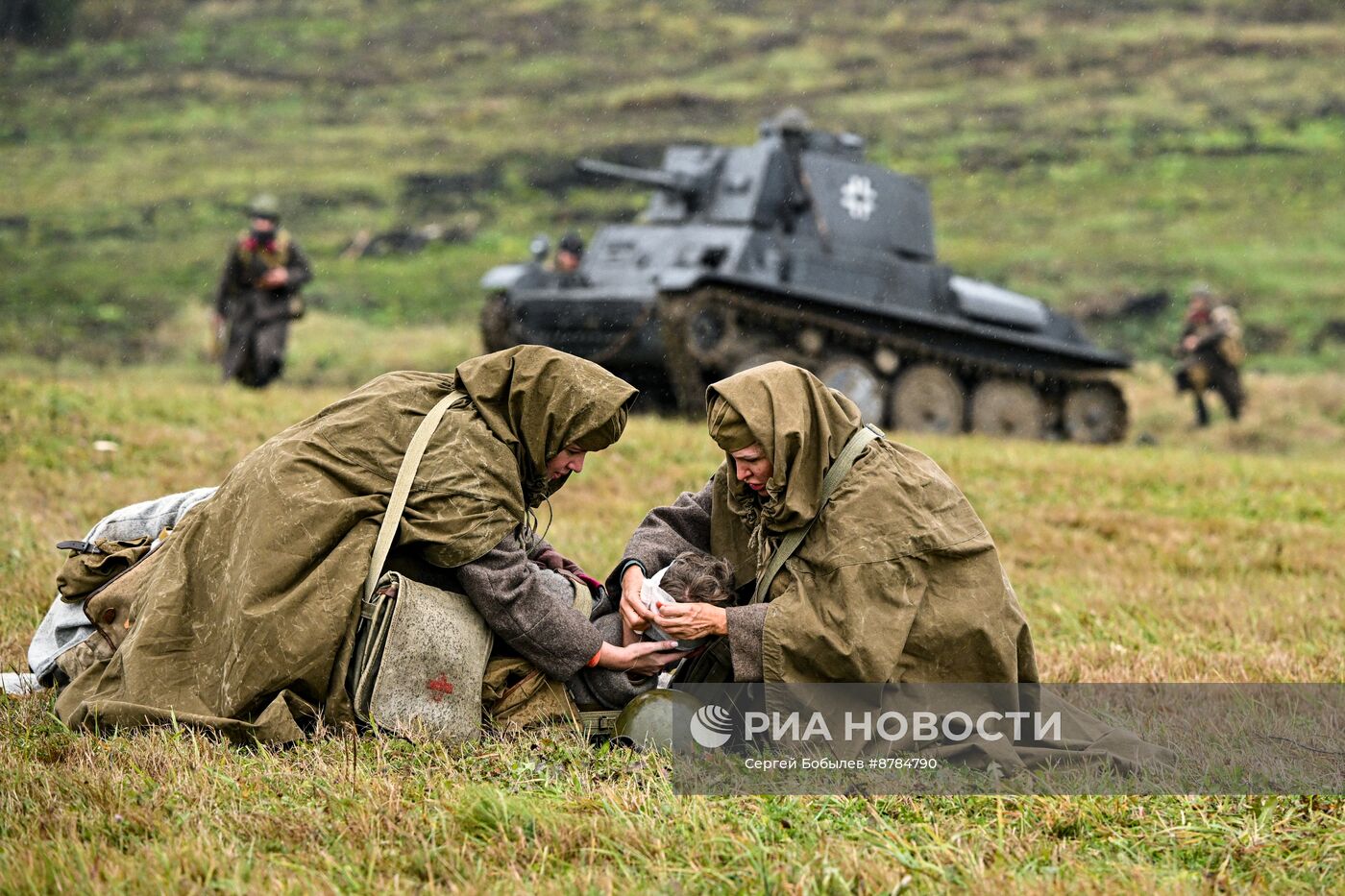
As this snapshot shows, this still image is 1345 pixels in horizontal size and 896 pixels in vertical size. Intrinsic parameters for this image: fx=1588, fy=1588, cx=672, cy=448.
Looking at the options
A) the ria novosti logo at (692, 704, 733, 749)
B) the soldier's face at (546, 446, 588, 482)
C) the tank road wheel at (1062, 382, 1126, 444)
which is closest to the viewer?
the ria novosti logo at (692, 704, 733, 749)

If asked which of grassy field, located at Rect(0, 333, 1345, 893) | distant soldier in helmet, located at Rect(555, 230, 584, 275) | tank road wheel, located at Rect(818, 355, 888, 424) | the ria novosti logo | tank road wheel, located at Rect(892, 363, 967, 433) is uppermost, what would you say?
grassy field, located at Rect(0, 333, 1345, 893)

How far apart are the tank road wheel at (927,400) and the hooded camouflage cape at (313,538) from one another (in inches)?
500

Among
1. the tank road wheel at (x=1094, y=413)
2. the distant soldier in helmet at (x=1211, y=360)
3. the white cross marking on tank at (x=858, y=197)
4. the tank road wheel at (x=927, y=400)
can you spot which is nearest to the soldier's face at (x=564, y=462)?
the tank road wheel at (x=927, y=400)

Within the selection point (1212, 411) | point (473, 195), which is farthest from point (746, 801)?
point (473, 195)

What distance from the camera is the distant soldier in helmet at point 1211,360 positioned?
19.4 meters

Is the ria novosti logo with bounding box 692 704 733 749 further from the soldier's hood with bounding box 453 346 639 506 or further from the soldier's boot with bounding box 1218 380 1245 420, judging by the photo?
the soldier's boot with bounding box 1218 380 1245 420

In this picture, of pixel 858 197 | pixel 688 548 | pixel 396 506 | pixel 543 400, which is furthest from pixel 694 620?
pixel 858 197

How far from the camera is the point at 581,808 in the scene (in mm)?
4426

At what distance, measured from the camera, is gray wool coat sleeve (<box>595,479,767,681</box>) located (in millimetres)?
5090

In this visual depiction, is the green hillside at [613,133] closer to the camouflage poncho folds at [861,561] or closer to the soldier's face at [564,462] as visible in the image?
the soldier's face at [564,462]

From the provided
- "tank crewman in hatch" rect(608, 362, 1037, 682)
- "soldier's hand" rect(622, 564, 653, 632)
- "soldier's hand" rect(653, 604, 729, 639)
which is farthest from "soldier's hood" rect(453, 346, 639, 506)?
"soldier's hand" rect(653, 604, 729, 639)

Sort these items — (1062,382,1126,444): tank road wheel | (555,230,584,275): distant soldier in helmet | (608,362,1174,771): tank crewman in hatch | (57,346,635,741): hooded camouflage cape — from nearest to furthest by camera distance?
(57,346,635,741): hooded camouflage cape < (608,362,1174,771): tank crewman in hatch < (555,230,584,275): distant soldier in helmet < (1062,382,1126,444): tank road wheel

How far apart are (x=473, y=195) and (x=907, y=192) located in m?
15.0

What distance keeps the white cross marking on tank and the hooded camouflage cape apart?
1296cm
